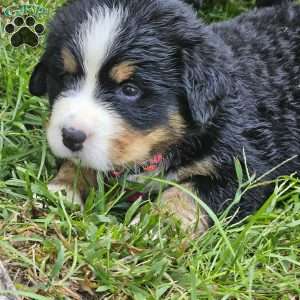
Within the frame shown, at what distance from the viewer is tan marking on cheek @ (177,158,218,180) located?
13.4 feet

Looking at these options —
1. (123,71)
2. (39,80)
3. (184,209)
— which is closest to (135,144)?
(123,71)

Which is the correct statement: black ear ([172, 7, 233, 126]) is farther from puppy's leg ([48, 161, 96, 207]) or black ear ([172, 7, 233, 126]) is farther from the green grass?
puppy's leg ([48, 161, 96, 207])

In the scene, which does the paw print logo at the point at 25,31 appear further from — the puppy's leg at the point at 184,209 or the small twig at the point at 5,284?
the small twig at the point at 5,284

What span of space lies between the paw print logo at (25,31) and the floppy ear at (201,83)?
1578 mm

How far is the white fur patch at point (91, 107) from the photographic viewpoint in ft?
11.8

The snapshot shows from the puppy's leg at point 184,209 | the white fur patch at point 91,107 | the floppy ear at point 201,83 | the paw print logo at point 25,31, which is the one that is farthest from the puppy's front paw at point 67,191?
the paw print logo at point 25,31

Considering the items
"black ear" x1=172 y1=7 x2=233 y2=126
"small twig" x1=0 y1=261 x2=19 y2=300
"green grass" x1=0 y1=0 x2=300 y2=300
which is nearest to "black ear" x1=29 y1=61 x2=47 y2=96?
"green grass" x1=0 y1=0 x2=300 y2=300

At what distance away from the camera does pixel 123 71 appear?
12.2ft

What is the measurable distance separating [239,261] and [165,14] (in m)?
1.32

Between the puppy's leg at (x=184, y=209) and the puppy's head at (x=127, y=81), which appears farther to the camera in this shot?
the puppy's leg at (x=184, y=209)

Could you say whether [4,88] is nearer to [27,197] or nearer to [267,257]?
[27,197]

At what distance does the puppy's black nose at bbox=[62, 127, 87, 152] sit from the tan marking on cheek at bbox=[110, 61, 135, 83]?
35 cm

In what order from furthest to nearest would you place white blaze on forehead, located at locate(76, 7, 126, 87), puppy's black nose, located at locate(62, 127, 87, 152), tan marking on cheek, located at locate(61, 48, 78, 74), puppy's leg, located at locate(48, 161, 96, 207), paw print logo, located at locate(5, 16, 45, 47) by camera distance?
paw print logo, located at locate(5, 16, 45, 47) → puppy's leg, located at locate(48, 161, 96, 207) → tan marking on cheek, located at locate(61, 48, 78, 74) → white blaze on forehead, located at locate(76, 7, 126, 87) → puppy's black nose, located at locate(62, 127, 87, 152)

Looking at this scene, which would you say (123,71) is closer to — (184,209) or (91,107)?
(91,107)
